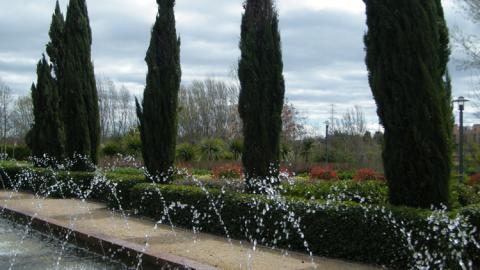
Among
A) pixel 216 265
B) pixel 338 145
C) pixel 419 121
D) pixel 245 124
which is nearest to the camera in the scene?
pixel 216 265

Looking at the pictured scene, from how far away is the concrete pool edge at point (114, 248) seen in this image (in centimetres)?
619

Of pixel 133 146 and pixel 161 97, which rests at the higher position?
pixel 161 97

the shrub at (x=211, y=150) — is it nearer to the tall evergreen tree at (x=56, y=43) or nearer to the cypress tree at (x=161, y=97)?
the tall evergreen tree at (x=56, y=43)

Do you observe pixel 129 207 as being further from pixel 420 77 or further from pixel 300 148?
pixel 300 148

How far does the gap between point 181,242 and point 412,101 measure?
3.87 metres

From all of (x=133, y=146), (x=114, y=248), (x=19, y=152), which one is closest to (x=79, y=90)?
(x=114, y=248)

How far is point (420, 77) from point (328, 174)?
11156mm

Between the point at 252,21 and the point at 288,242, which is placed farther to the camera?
the point at 252,21

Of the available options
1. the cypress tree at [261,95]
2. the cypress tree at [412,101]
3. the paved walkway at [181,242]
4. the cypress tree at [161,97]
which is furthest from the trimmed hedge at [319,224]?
the cypress tree at [161,97]

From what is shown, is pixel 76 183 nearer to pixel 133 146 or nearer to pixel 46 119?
pixel 46 119

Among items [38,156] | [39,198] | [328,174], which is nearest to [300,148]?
[328,174]

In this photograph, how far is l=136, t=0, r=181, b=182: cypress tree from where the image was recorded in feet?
40.7

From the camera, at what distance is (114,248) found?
7.23m

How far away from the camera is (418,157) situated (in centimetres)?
684
